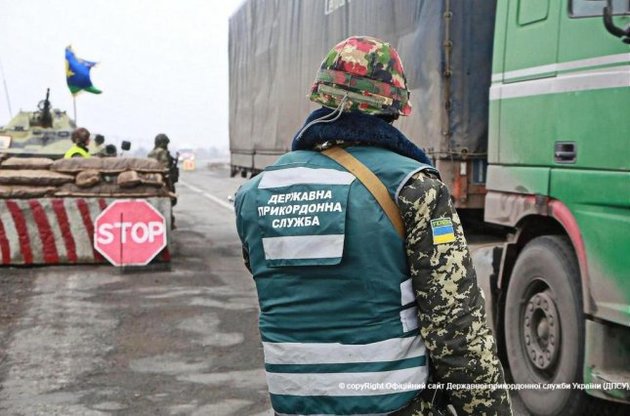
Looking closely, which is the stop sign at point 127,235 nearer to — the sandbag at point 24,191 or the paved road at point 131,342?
the paved road at point 131,342

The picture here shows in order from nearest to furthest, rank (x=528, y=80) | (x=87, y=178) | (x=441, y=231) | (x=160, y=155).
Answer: (x=441, y=231) < (x=528, y=80) < (x=87, y=178) < (x=160, y=155)

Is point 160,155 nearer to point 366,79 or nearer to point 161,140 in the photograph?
point 161,140

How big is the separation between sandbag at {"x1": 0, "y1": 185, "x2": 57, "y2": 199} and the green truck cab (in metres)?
6.98

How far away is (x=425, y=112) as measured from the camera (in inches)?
262

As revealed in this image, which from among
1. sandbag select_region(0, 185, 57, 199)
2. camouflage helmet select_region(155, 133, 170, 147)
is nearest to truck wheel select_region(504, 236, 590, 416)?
sandbag select_region(0, 185, 57, 199)

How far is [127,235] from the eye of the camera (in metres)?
10.8

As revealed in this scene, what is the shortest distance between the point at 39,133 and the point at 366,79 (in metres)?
17.8

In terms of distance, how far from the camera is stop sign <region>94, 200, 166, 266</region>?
1068cm

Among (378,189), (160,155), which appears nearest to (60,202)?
(160,155)

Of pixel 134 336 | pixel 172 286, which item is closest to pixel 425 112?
pixel 134 336

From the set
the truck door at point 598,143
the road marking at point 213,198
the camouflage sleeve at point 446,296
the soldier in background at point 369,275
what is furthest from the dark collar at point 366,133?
the road marking at point 213,198

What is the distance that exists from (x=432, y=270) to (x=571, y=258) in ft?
9.26

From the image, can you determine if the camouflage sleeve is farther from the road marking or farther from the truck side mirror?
the road marking

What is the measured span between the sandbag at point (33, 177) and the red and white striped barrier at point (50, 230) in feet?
0.88
